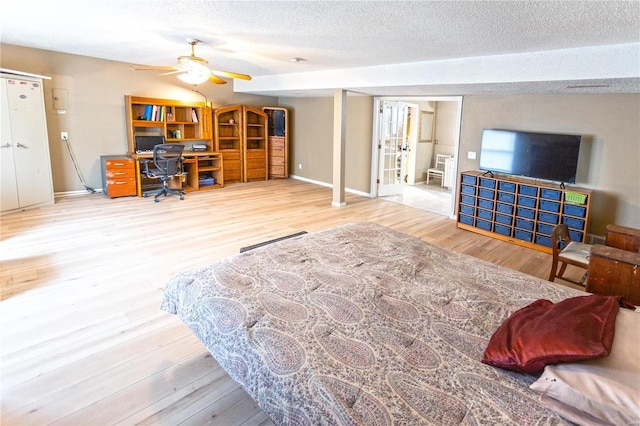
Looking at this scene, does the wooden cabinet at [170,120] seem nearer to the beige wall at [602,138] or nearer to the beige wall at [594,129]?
the beige wall at [594,129]

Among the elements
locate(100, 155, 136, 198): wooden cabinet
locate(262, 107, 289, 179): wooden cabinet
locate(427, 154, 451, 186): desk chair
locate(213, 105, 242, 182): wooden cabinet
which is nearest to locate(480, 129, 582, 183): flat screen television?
locate(427, 154, 451, 186): desk chair

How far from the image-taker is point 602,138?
4.37 m

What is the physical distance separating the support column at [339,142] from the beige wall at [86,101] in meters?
3.43

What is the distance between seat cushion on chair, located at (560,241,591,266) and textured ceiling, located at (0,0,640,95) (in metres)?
1.51

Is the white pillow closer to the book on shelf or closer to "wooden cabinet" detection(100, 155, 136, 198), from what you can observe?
"wooden cabinet" detection(100, 155, 136, 198)

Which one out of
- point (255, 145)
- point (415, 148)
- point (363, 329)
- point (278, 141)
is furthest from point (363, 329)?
point (255, 145)

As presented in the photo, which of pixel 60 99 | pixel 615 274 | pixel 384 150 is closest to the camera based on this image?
pixel 615 274

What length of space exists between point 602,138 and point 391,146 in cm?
340

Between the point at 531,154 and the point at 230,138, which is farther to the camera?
the point at 230,138

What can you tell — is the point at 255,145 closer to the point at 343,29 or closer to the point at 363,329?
the point at 343,29

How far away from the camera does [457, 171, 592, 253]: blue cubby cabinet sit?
428cm

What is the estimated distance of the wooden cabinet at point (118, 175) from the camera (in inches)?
240

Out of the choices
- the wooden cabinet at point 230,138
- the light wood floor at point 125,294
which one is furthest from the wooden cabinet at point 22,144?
the wooden cabinet at point 230,138

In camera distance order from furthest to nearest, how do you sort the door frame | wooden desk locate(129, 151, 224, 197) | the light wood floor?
wooden desk locate(129, 151, 224, 197)
the door frame
the light wood floor
